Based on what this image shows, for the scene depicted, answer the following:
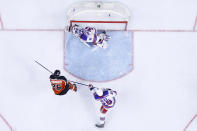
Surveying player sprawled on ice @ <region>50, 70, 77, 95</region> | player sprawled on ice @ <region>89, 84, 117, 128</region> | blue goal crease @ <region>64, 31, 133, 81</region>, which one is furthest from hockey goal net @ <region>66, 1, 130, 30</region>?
player sprawled on ice @ <region>89, 84, 117, 128</region>

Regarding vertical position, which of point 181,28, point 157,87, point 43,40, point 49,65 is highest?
point 181,28

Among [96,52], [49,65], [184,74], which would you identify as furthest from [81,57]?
[184,74]

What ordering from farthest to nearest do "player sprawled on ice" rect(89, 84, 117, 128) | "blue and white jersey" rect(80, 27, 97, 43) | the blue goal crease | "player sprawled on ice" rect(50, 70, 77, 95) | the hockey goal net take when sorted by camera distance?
1. the blue goal crease
2. the hockey goal net
3. "blue and white jersey" rect(80, 27, 97, 43)
4. "player sprawled on ice" rect(50, 70, 77, 95)
5. "player sprawled on ice" rect(89, 84, 117, 128)

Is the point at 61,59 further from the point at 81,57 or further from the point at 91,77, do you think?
the point at 91,77

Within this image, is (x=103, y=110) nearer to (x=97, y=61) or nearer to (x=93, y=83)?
(x=93, y=83)

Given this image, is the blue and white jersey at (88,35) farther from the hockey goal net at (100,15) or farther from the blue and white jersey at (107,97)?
the blue and white jersey at (107,97)

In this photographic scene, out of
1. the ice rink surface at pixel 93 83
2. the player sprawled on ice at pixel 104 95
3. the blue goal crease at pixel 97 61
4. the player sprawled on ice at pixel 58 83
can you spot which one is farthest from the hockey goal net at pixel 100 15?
the player sprawled on ice at pixel 104 95

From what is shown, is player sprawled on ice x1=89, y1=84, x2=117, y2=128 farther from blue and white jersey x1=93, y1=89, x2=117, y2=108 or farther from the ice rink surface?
the ice rink surface
